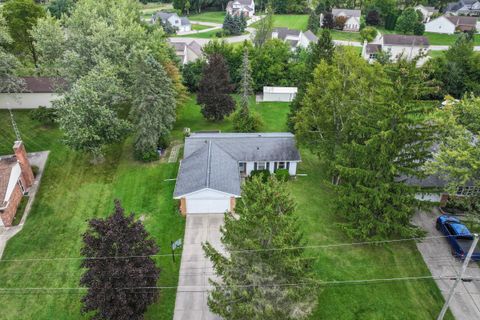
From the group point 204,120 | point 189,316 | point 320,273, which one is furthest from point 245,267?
point 204,120

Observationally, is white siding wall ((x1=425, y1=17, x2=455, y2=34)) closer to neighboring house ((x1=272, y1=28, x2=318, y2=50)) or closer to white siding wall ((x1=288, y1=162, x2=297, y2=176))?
neighboring house ((x1=272, y1=28, x2=318, y2=50))

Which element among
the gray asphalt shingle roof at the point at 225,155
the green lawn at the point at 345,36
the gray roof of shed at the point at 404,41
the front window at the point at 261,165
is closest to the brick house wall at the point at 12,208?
the gray asphalt shingle roof at the point at 225,155

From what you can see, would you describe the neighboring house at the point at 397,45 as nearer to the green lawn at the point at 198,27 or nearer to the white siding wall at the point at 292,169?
the green lawn at the point at 198,27

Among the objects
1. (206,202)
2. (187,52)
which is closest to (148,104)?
(206,202)

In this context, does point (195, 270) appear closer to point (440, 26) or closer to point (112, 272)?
point (112, 272)

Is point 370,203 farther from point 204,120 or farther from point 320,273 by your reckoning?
point 204,120

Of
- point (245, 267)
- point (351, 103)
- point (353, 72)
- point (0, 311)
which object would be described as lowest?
point (0, 311)
